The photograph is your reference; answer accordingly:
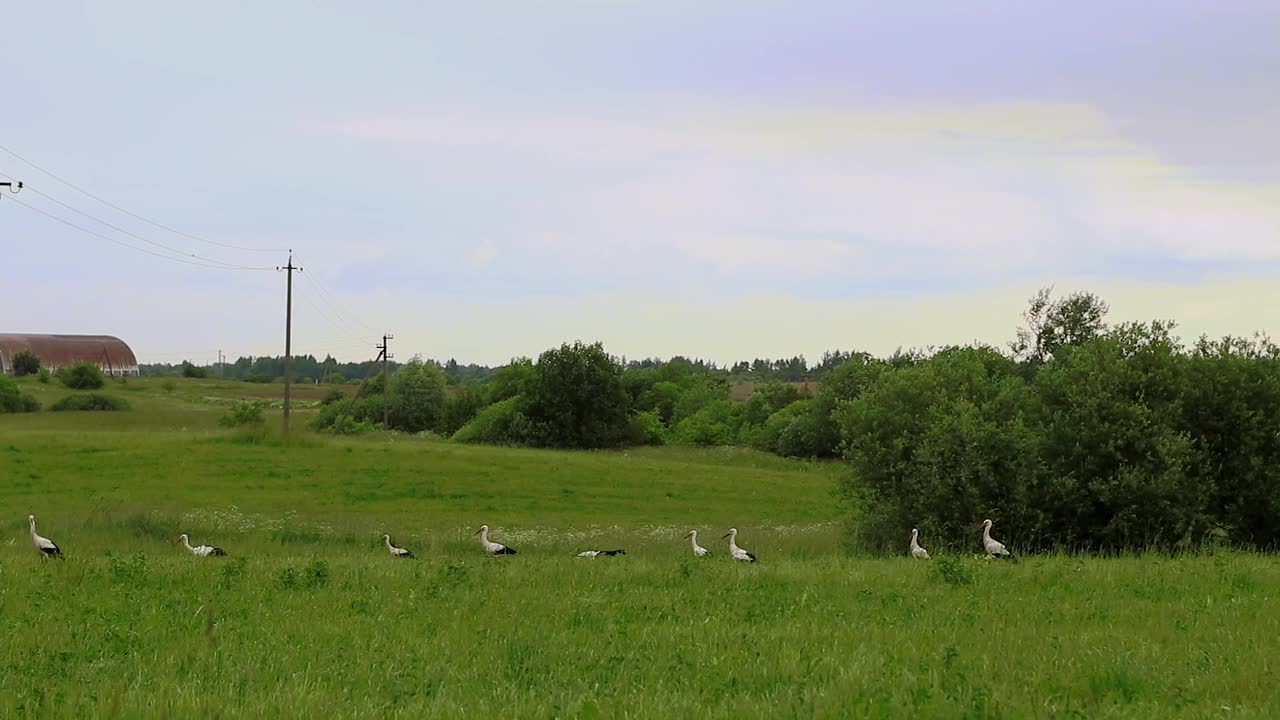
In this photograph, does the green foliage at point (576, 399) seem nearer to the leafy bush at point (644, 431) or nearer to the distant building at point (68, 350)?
the leafy bush at point (644, 431)

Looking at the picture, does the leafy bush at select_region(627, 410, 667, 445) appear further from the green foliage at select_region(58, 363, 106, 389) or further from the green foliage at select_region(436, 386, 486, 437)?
the green foliage at select_region(58, 363, 106, 389)

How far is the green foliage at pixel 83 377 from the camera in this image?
348ft

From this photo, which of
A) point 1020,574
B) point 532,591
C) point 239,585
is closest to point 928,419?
point 1020,574

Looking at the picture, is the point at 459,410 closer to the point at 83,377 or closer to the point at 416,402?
the point at 416,402

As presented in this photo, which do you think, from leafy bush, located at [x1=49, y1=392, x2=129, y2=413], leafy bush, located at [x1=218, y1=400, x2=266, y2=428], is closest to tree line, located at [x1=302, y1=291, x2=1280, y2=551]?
leafy bush, located at [x1=218, y1=400, x2=266, y2=428]

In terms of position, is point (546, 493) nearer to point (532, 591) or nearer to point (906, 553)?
point (906, 553)

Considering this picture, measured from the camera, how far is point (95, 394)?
3772 inches

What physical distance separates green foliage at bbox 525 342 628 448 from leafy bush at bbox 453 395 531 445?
3.10 feet

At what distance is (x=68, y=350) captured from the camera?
582ft

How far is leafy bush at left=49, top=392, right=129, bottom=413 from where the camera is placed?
301ft

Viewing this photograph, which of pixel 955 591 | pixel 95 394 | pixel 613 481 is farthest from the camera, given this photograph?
pixel 95 394

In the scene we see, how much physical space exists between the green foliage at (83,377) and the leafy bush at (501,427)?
35.3 meters

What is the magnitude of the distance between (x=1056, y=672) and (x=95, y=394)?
99.8 meters

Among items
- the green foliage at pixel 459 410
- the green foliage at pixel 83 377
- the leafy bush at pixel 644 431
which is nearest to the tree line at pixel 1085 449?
the leafy bush at pixel 644 431
